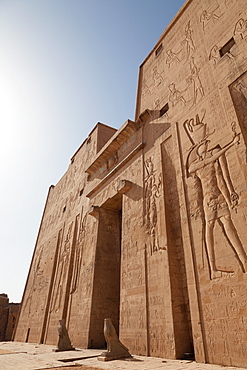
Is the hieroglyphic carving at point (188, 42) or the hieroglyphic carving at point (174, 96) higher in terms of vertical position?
the hieroglyphic carving at point (188, 42)

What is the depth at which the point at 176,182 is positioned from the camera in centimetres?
673

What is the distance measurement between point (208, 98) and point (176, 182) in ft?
7.69

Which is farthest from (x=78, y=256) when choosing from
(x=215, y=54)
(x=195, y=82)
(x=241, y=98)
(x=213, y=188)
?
(x=215, y=54)

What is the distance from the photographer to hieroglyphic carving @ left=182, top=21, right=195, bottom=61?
26.0 feet

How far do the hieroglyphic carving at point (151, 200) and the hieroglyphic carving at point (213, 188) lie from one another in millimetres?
1470

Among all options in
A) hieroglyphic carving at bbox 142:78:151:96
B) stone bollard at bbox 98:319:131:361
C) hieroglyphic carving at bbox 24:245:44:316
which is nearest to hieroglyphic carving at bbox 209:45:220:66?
hieroglyphic carving at bbox 142:78:151:96

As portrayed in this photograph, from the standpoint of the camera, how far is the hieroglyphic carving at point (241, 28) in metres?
6.17

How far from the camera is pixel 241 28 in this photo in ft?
20.7

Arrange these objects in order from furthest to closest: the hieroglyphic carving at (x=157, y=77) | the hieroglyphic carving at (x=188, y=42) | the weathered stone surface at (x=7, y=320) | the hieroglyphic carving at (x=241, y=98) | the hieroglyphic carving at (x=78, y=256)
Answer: the weathered stone surface at (x=7, y=320)
the hieroglyphic carving at (x=78, y=256)
the hieroglyphic carving at (x=157, y=77)
the hieroglyphic carving at (x=188, y=42)
the hieroglyphic carving at (x=241, y=98)

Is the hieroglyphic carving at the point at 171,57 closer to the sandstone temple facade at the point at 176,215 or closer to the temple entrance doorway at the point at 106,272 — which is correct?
the sandstone temple facade at the point at 176,215

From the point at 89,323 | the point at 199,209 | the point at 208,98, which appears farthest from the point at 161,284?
the point at 208,98

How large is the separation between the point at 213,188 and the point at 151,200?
241 centimetres

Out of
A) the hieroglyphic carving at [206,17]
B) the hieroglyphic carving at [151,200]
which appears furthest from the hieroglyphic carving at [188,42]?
the hieroglyphic carving at [151,200]

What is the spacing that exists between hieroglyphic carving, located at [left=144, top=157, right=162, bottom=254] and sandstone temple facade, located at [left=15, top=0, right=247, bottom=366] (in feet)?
0.12
